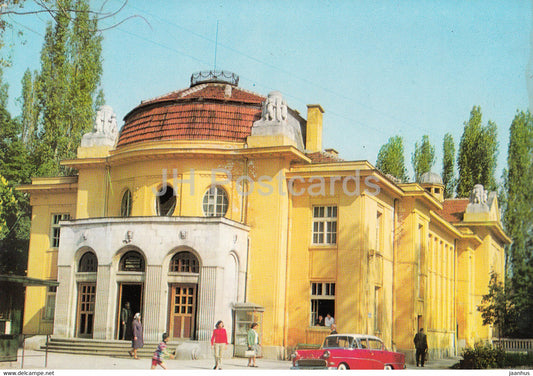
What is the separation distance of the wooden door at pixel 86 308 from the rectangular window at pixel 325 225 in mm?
9125

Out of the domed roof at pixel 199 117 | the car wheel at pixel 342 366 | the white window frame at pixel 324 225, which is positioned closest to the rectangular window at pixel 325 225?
the white window frame at pixel 324 225

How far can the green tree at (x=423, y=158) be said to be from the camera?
48.8 meters

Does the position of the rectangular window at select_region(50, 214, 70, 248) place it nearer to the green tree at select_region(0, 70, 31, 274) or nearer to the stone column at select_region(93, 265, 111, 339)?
the green tree at select_region(0, 70, 31, 274)

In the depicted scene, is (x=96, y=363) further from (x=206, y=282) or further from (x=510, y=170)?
(x=510, y=170)

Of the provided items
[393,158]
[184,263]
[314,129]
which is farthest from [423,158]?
[184,263]

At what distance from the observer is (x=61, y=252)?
30234 mm

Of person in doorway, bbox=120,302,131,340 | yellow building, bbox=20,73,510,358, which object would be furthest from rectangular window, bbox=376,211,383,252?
person in doorway, bbox=120,302,131,340

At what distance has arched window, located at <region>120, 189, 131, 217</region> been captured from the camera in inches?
1275

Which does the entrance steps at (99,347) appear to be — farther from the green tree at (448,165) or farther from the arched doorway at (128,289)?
the green tree at (448,165)

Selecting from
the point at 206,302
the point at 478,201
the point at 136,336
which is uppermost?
the point at 478,201

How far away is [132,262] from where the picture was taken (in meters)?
29.0

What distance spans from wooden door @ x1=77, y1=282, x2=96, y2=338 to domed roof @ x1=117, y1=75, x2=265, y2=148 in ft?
21.6

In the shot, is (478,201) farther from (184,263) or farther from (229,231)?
(184,263)

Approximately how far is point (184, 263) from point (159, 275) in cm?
104
